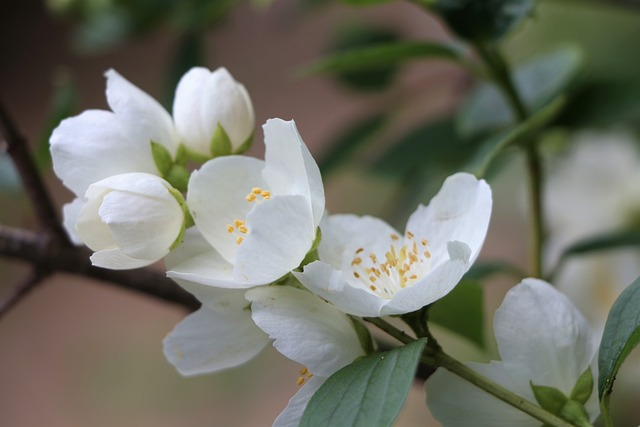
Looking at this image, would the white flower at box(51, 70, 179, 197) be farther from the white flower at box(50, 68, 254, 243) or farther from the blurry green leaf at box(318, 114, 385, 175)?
the blurry green leaf at box(318, 114, 385, 175)

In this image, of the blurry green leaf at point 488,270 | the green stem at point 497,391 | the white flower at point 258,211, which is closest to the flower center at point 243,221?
the white flower at point 258,211

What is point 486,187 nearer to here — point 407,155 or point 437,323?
point 437,323

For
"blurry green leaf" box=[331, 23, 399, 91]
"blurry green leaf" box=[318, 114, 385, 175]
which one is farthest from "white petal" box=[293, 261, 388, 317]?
"blurry green leaf" box=[331, 23, 399, 91]

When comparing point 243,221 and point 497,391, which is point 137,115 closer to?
point 243,221

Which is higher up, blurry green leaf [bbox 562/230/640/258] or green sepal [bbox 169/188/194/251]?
green sepal [bbox 169/188/194/251]

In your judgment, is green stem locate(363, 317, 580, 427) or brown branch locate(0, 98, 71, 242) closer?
green stem locate(363, 317, 580, 427)

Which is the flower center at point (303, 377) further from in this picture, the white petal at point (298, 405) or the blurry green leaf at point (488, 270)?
the blurry green leaf at point (488, 270)
